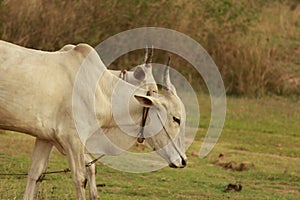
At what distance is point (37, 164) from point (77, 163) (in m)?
0.47

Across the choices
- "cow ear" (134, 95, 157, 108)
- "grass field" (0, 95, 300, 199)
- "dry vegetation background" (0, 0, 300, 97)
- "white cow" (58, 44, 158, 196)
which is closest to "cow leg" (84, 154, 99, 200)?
"white cow" (58, 44, 158, 196)

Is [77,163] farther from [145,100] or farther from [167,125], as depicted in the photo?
[167,125]

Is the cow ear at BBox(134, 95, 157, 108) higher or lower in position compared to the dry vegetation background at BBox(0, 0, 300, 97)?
lower

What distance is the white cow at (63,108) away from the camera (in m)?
6.38

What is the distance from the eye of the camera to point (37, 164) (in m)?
6.82

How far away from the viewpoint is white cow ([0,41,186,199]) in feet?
20.9

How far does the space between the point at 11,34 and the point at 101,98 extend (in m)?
8.85

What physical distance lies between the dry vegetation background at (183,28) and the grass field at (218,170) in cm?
223

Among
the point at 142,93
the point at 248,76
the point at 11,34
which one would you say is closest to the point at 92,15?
the point at 11,34

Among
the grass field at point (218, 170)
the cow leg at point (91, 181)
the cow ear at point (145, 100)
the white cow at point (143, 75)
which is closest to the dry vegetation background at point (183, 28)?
the grass field at point (218, 170)

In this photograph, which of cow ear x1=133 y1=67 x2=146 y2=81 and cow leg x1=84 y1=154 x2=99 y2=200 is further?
cow leg x1=84 y1=154 x2=99 y2=200

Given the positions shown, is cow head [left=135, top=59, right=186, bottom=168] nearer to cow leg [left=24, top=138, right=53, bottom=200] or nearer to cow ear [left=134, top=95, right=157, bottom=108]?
cow ear [left=134, top=95, right=157, bottom=108]

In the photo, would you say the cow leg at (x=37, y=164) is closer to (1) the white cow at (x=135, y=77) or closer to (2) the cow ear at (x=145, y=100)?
(2) the cow ear at (x=145, y=100)

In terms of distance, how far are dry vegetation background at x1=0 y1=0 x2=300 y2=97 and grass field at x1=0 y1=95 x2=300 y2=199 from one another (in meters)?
2.23
